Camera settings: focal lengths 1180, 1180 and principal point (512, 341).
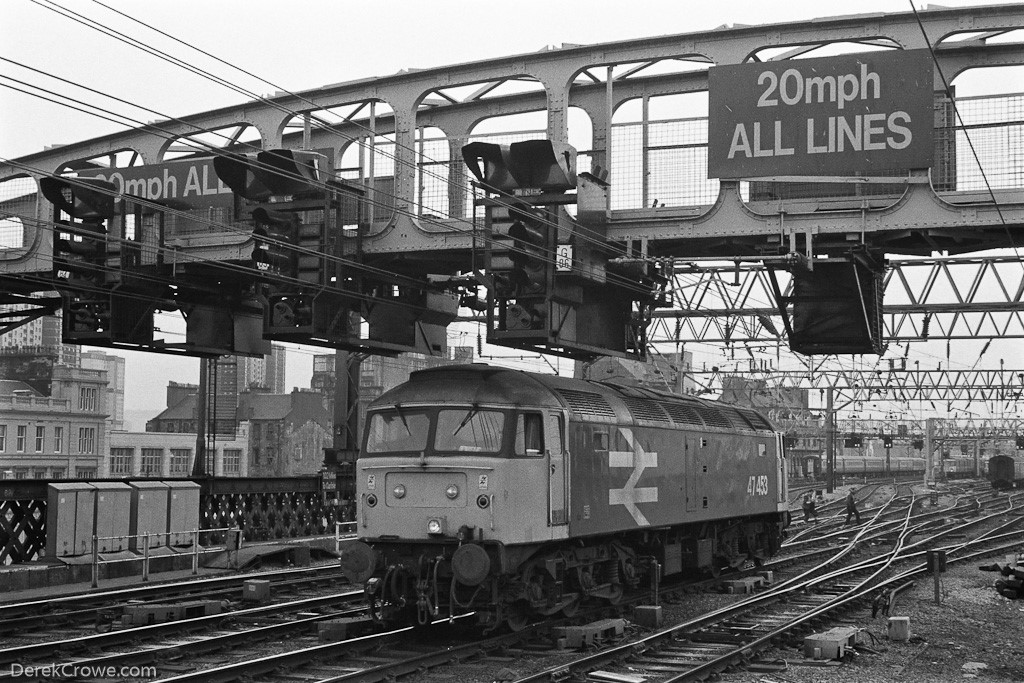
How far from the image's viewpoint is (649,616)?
17250 millimetres

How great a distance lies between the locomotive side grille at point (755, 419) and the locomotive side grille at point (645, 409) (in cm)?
523

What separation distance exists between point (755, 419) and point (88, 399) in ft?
219

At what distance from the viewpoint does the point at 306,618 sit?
17.6 metres

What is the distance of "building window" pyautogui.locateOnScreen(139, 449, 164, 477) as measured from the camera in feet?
273

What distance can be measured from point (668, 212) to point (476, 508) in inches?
237

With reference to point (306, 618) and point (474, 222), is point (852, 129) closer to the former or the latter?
point (474, 222)

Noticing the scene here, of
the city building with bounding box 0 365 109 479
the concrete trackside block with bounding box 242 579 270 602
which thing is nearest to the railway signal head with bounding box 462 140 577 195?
the concrete trackside block with bounding box 242 579 270 602

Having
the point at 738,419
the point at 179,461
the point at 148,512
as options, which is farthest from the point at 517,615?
the point at 179,461

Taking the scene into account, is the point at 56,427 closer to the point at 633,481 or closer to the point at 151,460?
the point at 151,460

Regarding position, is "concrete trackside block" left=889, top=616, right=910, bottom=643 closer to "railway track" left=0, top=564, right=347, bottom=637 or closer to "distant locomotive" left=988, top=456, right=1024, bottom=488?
"railway track" left=0, top=564, right=347, bottom=637

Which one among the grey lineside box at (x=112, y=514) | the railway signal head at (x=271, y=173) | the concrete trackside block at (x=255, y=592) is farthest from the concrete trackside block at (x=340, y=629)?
the grey lineside box at (x=112, y=514)

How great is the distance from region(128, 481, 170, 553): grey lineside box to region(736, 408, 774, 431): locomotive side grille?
40.1 ft

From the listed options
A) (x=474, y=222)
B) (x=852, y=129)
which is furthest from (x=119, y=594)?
(x=852, y=129)

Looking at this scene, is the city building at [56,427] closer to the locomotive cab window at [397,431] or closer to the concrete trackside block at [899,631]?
the locomotive cab window at [397,431]
